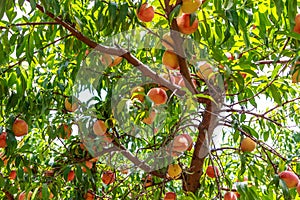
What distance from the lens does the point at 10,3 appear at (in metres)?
1.10

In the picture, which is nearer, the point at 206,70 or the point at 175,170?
the point at 206,70

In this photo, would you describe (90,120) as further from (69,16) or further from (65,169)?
(69,16)

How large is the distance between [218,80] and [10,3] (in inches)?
28.7

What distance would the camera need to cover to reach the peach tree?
134 cm

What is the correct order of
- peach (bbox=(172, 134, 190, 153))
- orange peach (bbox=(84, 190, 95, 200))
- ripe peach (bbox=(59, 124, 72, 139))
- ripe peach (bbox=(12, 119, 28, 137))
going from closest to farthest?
peach (bbox=(172, 134, 190, 153)), ripe peach (bbox=(12, 119, 28, 137)), ripe peach (bbox=(59, 124, 72, 139)), orange peach (bbox=(84, 190, 95, 200))

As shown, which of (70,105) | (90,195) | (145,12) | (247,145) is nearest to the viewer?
(145,12)

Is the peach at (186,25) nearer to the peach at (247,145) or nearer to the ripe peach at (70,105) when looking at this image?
the peach at (247,145)

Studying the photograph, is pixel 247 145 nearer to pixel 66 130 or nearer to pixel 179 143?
pixel 179 143

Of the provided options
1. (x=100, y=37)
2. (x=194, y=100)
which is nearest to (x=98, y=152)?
(x=100, y=37)

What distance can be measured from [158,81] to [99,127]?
37 centimetres

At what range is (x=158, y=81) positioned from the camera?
1546mm

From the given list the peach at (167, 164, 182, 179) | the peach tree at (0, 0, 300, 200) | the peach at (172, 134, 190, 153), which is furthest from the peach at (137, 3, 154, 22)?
the peach at (167, 164, 182, 179)

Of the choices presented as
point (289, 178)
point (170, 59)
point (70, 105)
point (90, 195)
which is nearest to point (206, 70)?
point (170, 59)

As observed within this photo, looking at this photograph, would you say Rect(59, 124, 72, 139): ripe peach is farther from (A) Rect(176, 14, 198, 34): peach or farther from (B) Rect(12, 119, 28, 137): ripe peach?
(A) Rect(176, 14, 198, 34): peach
